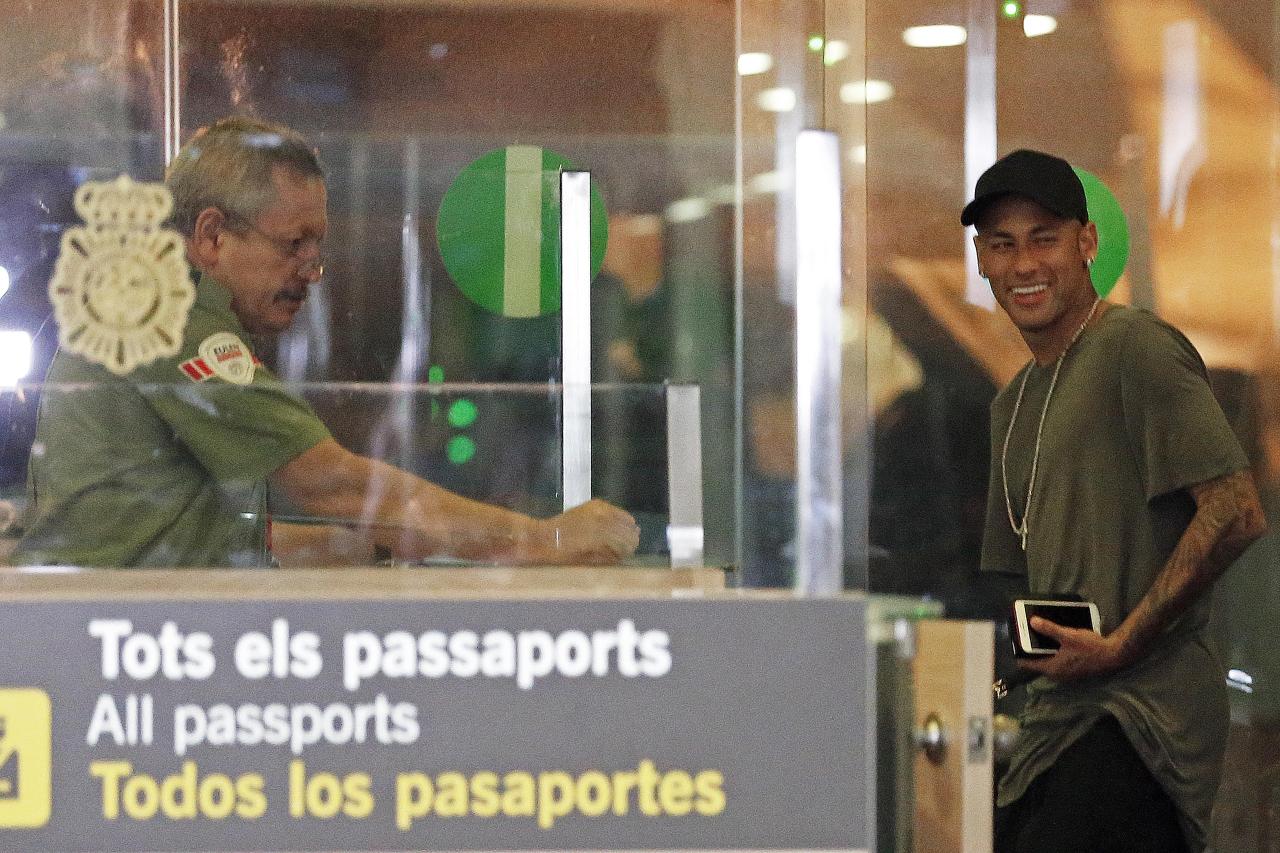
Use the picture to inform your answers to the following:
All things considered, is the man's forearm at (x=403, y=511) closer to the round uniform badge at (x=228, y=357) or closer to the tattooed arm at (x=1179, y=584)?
the round uniform badge at (x=228, y=357)

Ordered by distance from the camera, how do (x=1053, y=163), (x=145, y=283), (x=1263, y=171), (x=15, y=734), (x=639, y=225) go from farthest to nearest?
(x=1263, y=171) → (x=1053, y=163) → (x=639, y=225) → (x=145, y=283) → (x=15, y=734)

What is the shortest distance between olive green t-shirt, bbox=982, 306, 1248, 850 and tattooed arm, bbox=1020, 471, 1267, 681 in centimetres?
4

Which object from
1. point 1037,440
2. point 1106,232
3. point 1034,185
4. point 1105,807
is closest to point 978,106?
point 1106,232

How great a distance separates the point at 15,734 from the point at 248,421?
32cm

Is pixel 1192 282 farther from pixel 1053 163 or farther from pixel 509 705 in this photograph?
pixel 509 705

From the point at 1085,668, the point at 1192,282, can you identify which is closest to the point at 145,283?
the point at 1085,668

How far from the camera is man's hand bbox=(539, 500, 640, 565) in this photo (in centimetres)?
152

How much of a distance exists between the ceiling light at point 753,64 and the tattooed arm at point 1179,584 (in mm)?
1348

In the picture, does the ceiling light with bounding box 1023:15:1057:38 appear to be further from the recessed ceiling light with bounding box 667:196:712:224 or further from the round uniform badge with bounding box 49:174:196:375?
the round uniform badge with bounding box 49:174:196:375

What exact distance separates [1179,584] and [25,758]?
1.90 meters

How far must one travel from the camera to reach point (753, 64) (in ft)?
5.28

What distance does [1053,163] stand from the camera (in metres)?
2.99

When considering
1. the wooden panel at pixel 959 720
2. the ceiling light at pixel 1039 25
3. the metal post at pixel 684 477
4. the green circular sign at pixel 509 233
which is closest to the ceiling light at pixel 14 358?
the green circular sign at pixel 509 233

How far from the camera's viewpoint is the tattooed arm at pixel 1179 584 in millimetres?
2697
